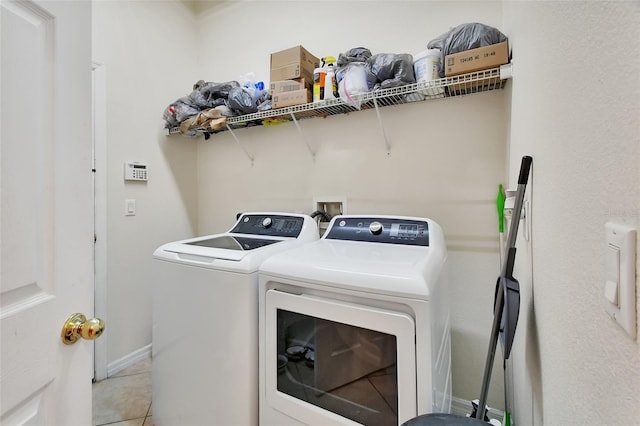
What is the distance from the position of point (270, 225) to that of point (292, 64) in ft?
3.43

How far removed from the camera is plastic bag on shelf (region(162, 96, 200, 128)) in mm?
2238

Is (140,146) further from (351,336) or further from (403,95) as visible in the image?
(351,336)

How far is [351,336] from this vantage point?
3.41ft

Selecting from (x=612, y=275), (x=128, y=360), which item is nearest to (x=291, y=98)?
(x=612, y=275)

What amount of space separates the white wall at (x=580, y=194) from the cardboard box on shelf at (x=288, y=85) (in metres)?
1.23

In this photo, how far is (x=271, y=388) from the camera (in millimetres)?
1169

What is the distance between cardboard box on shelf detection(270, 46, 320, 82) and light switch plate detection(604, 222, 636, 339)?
1.81 meters

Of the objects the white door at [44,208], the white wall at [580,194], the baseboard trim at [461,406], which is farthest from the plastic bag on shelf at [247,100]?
the baseboard trim at [461,406]

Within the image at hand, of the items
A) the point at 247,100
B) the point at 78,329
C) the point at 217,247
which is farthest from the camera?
the point at 247,100

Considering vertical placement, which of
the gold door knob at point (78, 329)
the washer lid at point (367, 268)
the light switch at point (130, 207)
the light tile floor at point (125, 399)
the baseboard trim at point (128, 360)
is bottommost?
the light tile floor at point (125, 399)

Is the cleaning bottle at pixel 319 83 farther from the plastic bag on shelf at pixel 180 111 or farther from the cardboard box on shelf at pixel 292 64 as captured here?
the plastic bag on shelf at pixel 180 111

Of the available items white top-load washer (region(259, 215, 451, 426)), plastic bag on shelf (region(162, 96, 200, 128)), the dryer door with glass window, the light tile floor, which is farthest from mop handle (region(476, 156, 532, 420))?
plastic bag on shelf (region(162, 96, 200, 128))

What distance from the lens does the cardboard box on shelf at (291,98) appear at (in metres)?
1.84

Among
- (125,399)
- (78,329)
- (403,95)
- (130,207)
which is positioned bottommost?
(125,399)
